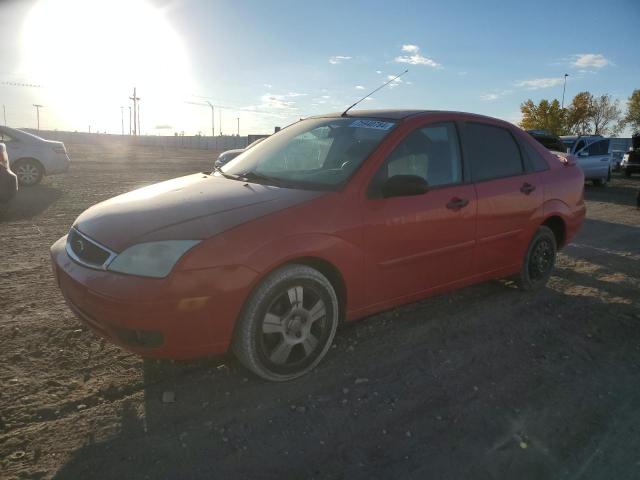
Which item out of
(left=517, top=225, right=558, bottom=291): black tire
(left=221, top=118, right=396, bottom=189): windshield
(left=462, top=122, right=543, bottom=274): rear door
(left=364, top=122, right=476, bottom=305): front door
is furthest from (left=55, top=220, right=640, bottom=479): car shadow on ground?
(left=221, top=118, right=396, bottom=189): windshield

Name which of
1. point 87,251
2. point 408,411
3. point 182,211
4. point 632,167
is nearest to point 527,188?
point 408,411

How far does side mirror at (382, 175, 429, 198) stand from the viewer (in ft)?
10.3

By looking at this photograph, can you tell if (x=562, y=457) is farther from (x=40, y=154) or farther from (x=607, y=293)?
(x=40, y=154)

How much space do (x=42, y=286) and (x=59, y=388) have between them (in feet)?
6.48

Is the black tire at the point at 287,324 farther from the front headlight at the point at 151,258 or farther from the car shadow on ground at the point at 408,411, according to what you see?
the front headlight at the point at 151,258

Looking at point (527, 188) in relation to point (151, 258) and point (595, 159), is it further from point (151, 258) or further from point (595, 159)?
point (595, 159)

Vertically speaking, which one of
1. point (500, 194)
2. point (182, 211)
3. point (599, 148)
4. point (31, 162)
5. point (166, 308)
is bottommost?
point (166, 308)

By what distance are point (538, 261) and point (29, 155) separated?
1151cm

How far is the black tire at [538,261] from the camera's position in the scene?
15.1ft

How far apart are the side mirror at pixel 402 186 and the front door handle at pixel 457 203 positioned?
20.6 inches

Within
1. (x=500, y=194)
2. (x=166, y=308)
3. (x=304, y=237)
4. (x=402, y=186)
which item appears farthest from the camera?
(x=500, y=194)

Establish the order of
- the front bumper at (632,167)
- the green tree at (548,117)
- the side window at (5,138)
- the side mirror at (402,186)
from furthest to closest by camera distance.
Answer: the green tree at (548,117)
the front bumper at (632,167)
the side window at (5,138)
the side mirror at (402,186)

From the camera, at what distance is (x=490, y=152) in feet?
13.6

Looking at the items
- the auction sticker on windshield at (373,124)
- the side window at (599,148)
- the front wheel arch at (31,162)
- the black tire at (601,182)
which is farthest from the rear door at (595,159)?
the front wheel arch at (31,162)
